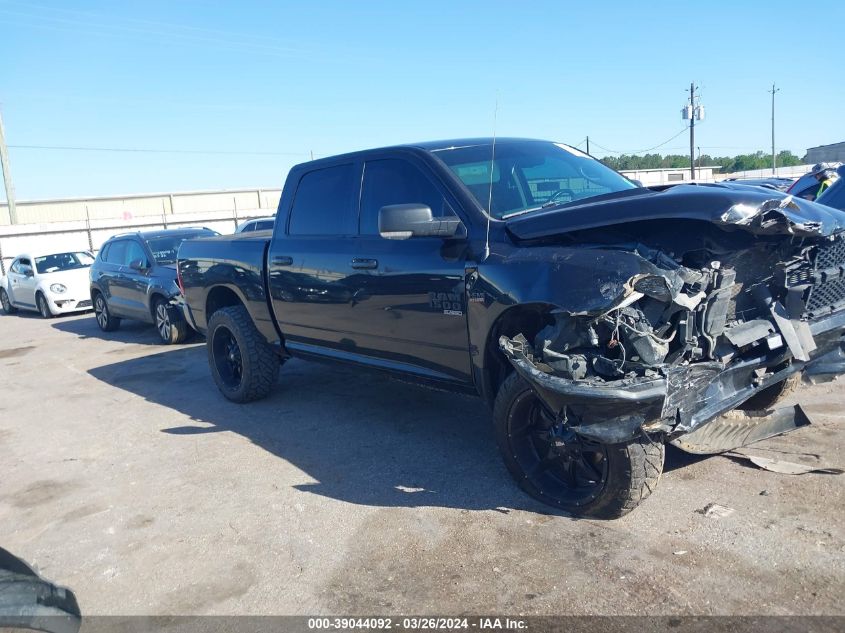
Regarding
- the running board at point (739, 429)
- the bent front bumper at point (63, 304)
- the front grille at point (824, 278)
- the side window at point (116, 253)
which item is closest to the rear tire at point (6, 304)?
the bent front bumper at point (63, 304)

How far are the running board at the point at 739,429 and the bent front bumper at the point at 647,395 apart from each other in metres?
0.47

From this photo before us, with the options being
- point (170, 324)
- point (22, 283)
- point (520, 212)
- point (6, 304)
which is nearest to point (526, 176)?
point (520, 212)

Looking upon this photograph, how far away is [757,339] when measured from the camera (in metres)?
3.70

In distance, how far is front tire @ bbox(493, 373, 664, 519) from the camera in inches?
141

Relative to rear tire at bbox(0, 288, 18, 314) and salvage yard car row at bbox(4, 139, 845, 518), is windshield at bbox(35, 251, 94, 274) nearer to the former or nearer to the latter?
rear tire at bbox(0, 288, 18, 314)

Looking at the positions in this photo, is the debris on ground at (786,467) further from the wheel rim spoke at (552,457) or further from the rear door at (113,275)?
the rear door at (113,275)

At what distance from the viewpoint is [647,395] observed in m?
3.25

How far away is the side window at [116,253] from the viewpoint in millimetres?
11880

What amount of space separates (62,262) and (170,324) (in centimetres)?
697

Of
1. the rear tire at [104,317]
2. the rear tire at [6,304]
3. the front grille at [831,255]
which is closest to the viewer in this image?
the front grille at [831,255]

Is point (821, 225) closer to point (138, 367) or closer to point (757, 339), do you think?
point (757, 339)

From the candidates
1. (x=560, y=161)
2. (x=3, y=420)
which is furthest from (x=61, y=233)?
(x=560, y=161)

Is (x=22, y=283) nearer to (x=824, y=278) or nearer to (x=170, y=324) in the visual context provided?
(x=170, y=324)

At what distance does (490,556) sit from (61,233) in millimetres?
26582
